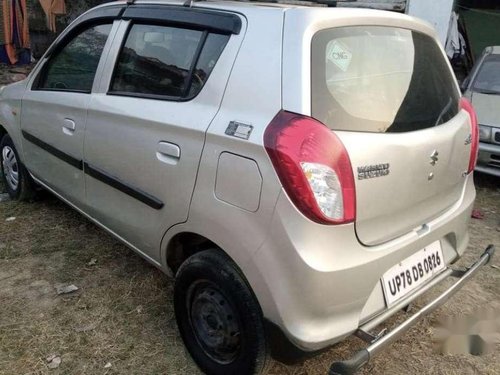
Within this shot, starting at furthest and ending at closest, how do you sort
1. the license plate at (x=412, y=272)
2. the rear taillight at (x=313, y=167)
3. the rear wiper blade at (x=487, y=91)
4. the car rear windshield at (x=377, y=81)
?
the rear wiper blade at (x=487, y=91) < the license plate at (x=412, y=272) < the car rear windshield at (x=377, y=81) < the rear taillight at (x=313, y=167)

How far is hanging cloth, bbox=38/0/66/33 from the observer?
10.2m

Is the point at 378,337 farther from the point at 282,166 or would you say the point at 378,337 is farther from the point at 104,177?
the point at 104,177

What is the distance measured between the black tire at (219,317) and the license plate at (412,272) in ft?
1.88

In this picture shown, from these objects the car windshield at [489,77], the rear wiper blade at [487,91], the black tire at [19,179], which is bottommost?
the black tire at [19,179]

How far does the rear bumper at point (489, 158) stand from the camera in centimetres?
504

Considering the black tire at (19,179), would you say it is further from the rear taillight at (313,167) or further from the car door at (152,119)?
the rear taillight at (313,167)

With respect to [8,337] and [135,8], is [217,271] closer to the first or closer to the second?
[8,337]

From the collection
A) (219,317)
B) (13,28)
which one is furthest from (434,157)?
(13,28)

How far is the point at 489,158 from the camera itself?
16.6ft

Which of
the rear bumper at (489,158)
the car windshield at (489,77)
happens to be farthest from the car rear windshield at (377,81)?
the car windshield at (489,77)

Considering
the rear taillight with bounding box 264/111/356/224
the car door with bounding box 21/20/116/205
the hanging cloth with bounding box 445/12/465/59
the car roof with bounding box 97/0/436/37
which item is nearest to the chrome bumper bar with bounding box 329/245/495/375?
the rear taillight with bounding box 264/111/356/224

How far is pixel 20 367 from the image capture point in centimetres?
240

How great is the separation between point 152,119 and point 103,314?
1.20 metres

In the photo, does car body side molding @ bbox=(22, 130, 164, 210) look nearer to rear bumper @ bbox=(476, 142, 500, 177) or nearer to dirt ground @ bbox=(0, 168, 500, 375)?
dirt ground @ bbox=(0, 168, 500, 375)
